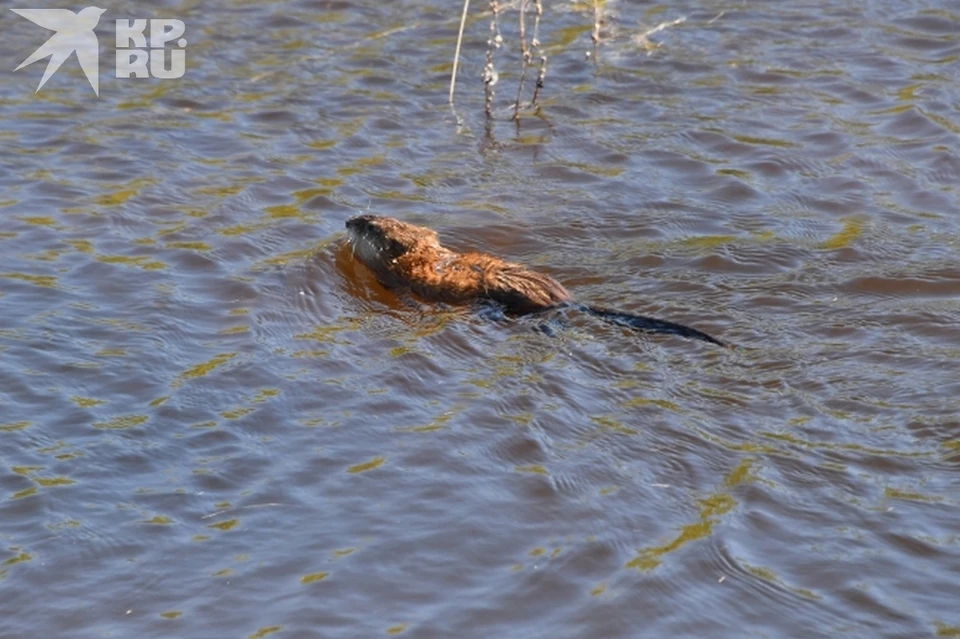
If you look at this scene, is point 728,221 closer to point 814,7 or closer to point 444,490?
point 444,490

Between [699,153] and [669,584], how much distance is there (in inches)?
173

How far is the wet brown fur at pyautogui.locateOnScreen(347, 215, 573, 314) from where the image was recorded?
21.6 ft

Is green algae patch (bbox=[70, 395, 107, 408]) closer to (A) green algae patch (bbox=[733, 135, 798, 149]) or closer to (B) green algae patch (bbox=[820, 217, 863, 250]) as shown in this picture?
(B) green algae patch (bbox=[820, 217, 863, 250])

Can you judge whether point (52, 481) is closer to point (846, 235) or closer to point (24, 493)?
point (24, 493)

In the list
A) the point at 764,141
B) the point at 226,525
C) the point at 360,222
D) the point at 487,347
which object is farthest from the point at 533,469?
the point at 764,141

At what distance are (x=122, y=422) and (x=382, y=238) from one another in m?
1.96

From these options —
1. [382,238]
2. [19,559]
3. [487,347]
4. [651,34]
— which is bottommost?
[19,559]

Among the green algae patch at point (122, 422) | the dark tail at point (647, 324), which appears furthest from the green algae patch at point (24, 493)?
the dark tail at point (647, 324)

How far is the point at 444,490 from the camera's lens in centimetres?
507

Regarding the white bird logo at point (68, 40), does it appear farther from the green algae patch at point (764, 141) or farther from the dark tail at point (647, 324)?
the dark tail at point (647, 324)

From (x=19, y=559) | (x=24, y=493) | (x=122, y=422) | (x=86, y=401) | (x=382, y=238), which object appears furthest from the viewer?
(x=382, y=238)

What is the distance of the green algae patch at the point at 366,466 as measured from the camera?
520 centimetres

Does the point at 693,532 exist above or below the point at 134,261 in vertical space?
above

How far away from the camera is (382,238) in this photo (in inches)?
279
